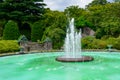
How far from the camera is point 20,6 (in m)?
30.4

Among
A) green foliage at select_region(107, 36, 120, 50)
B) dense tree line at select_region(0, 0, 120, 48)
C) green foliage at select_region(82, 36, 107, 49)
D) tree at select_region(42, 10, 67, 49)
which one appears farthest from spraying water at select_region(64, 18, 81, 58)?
dense tree line at select_region(0, 0, 120, 48)

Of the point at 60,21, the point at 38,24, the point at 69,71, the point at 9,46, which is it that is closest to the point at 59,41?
the point at 60,21

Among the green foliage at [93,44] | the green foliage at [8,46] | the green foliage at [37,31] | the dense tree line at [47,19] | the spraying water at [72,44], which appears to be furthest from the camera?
the green foliage at [37,31]

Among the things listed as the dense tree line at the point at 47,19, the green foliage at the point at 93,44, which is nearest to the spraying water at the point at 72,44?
the green foliage at the point at 93,44

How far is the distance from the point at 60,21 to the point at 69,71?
54.2 ft

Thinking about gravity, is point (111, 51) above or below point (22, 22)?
below

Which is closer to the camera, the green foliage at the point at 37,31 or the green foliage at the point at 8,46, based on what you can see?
the green foliage at the point at 8,46

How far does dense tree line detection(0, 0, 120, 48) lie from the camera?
2720cm

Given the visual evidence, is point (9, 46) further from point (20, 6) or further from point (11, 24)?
point (20, 6)

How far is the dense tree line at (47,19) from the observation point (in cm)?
2720

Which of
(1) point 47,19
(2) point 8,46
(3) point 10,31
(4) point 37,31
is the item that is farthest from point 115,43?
(1) point 47,19

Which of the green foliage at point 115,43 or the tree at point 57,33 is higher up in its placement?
the tree at point 57,33

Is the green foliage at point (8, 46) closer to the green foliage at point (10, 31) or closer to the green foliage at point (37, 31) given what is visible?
the green foliage at point (10, 31)

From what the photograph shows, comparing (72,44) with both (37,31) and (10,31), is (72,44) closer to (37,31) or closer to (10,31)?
(10,31)
